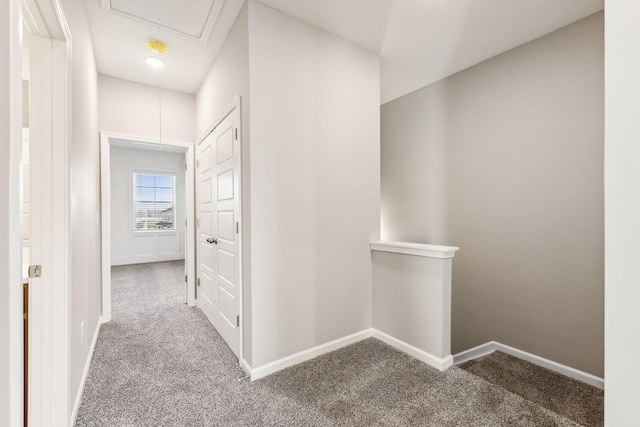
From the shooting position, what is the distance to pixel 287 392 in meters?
1.86

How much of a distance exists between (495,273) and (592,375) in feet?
3.23

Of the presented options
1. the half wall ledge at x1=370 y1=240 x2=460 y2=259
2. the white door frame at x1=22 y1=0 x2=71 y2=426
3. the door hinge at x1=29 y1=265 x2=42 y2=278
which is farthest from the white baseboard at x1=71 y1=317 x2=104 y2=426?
the half wall ledge at x1=370 y1=240 x2=460 y2=259

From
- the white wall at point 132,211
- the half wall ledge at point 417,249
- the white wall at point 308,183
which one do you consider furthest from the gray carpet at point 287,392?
the white wall at point 132,211

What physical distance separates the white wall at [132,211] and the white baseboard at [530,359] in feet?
20.5

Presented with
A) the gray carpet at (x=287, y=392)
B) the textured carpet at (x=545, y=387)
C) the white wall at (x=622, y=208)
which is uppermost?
the white wall at (x=622, y=208)

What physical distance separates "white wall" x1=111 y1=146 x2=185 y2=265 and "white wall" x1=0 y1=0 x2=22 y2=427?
641cm

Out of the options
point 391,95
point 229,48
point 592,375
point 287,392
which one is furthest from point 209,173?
point 592,375

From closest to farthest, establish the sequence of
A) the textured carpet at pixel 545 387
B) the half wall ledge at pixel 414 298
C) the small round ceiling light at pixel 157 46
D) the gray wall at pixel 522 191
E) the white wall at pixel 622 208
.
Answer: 1. the white wall at pixel 622 208
2. the textured carpet at pixel 545 387
3. the half wall ledge at pixel 414 298
4. the gray wall at pixel 522 191
5. the small round ceiling light at pixel 157 46

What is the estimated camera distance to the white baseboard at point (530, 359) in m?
2.27

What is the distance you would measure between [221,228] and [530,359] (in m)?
3.06

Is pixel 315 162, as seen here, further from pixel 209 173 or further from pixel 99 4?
pixel 99 4

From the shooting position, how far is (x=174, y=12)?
219 cm

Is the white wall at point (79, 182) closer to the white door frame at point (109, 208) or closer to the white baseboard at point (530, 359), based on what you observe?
the white door frame at point (109, 208)

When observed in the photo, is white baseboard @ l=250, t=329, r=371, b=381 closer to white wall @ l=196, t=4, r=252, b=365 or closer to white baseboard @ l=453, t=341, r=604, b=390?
white wall @ l=196, t=4, r=252, b=365
